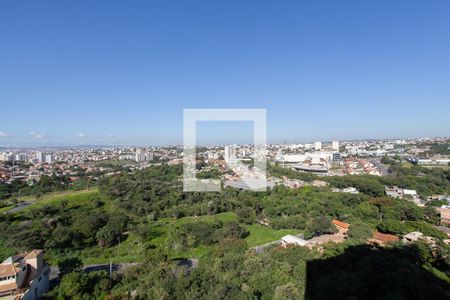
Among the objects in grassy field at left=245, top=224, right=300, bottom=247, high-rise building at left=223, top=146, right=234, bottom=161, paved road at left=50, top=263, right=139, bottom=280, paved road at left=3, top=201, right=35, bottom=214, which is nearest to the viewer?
paved road at left=50, top=263, right=139, bottom=280

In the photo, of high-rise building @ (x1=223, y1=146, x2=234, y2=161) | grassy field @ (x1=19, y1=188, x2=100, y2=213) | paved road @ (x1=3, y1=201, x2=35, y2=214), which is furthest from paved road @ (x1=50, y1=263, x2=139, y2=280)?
high-rise building @ (x1=223, y1=146, x2=234, y2=161)

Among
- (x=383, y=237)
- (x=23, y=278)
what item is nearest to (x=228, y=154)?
(x=383, y=237)

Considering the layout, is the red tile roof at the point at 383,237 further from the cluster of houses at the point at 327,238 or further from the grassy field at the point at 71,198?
the grassy field at the point at 71,198

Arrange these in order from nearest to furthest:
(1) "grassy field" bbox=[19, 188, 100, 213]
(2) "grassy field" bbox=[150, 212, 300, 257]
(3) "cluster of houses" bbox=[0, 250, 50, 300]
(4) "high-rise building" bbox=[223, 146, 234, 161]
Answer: (3) "cluster of houses" bbox=[0, 250, 50, 300], (2) "grassy field" bbox=[150, 212, 300, 257], (1) "grassy field" bbox=[19, 188, 100, 213], (4) "high-rise building" bbox=[223, 146, 234, 161]

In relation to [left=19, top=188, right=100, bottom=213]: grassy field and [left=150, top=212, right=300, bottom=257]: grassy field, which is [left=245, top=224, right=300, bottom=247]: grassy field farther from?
[left=19, top=188, right=100, bottom=213]: grassy field

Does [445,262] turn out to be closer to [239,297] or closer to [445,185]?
[239,297]

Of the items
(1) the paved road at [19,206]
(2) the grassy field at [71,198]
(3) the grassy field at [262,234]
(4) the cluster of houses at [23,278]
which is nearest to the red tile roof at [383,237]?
(3) the grassy field at [262,234]

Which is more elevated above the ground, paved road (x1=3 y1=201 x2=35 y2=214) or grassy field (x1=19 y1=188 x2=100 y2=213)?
grassy field (x1=19 y1=188 x2=100 y2=213)

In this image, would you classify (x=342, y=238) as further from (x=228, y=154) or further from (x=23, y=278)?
(x=228, y=154)

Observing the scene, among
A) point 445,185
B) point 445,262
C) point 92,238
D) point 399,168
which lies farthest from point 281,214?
point 399,168
